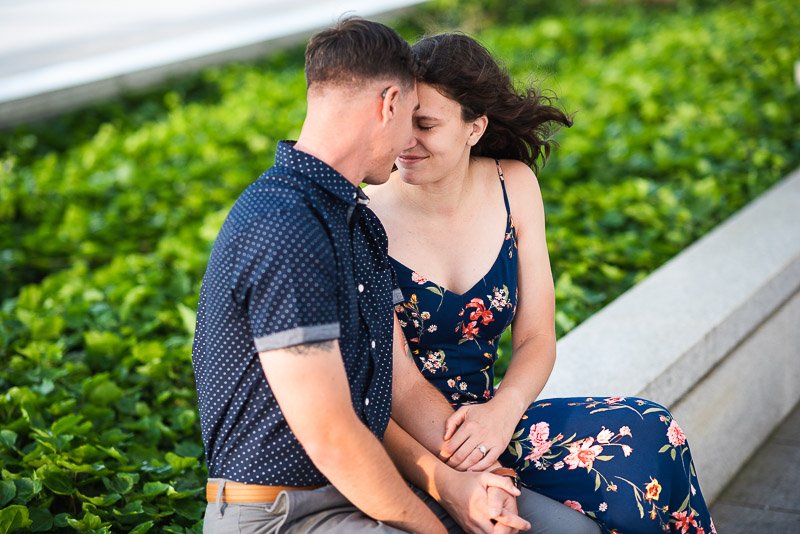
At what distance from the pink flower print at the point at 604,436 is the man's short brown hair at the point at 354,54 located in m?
1.00

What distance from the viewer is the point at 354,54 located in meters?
1.92

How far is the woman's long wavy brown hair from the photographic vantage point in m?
2.41

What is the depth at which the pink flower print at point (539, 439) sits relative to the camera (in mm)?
2424

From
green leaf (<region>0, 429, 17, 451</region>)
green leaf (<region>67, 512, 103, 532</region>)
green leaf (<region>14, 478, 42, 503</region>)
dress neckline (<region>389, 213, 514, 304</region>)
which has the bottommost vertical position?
green leaf (<region>67, 512, 103, 532</region>)

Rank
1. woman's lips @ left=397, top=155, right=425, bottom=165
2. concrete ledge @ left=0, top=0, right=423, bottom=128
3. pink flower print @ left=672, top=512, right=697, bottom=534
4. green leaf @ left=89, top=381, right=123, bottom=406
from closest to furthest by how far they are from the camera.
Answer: pink flower print @ left=672, top=512, right=697, bottom=534 < woman's lips @ left=397, top=155, right=425, bottom=165 < green leaf @ left=89, top=381, right=123, bottom=406 < concrete ledge @ left=0, top=0, right=423, bottom=128

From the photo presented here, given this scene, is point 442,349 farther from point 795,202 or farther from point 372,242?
point 795,202

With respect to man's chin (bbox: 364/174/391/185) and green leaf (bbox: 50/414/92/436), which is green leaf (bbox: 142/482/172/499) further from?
man's chin (bbox: 364/174/391/185)

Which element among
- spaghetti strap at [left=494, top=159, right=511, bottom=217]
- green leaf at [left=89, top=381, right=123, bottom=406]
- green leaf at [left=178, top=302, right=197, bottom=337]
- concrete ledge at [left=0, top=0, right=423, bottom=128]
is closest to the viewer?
spaghetti strap at [left=494, top=159, right=511, bottom=217]

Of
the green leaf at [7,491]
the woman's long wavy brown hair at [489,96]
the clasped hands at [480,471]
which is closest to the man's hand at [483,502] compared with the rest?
the clasped hands at [480,471]

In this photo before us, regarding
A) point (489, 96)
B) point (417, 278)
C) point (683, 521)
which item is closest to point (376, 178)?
point (417, 278)

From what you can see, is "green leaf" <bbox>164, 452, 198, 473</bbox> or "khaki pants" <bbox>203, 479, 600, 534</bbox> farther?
"green leaf" <bbox>164, 452, 198, 473</bbox>

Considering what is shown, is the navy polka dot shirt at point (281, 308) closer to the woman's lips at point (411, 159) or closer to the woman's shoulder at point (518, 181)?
the woman's lips at point (411, 159)

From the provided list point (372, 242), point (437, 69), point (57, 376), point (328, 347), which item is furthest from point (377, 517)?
point (57, 376)

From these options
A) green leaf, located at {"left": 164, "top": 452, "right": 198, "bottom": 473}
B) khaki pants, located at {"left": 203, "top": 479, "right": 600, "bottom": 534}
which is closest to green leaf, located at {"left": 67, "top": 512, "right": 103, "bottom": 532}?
green leaf, located at {"left": 164, "top": 452, "right": 198, "bottom": 473}
